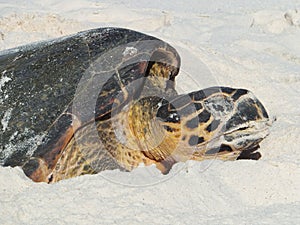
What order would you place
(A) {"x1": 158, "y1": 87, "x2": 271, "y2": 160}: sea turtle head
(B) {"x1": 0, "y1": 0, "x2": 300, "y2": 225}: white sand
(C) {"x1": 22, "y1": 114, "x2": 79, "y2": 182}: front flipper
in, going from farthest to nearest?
(A) {"x1": 158, "y1": 87, "x2": 271, "y2": 160}: sea turtle head < (C) {"x1": 22, "y1": 114, "x2": 79, "y2": 182}: front flipper < (B) {"x1": 0, "y1": 0, "x2": 300, "y2": 225}: white sand

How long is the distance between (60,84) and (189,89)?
3.64 feet

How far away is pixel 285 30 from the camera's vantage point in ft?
13.7

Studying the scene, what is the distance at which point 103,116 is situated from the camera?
2340mm

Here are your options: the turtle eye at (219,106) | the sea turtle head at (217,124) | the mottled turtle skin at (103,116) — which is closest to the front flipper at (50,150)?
the mottled turtle skin at (103,116)

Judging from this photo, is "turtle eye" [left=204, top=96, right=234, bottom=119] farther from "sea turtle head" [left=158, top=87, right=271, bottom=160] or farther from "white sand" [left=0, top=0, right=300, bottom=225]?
"white sand" [left=0, top=0, right=300, bottom=225]

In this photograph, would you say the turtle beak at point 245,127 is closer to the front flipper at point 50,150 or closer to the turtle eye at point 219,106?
the turtle eye at point 219,106

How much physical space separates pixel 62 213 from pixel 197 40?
8.19ft

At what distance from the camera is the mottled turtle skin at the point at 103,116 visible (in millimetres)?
2203

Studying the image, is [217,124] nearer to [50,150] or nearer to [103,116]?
[103,116]

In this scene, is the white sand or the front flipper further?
the front flipper

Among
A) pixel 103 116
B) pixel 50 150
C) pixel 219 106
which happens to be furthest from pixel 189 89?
pixel 50 150

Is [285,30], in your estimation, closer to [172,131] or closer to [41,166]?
[172,131]

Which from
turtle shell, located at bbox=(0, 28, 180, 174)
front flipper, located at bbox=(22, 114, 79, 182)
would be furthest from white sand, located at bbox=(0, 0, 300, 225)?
turtle shell, located at bbox=(0, 28, 180, 174)

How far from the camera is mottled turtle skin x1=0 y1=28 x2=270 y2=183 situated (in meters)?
2.20
